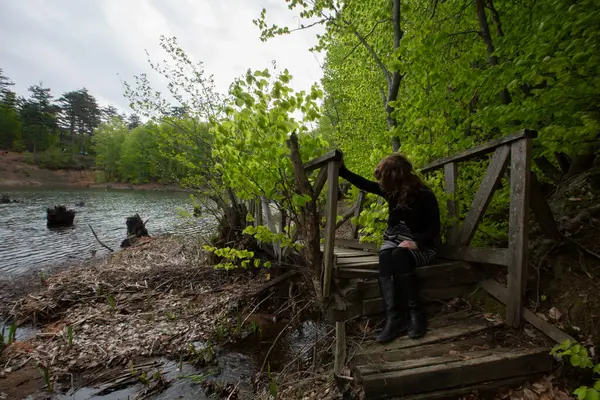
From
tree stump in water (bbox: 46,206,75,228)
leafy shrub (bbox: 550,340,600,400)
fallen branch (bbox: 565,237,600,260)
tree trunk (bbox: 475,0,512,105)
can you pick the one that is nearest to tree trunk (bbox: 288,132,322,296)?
leafy shrub (bbox: 550,340,600,400)

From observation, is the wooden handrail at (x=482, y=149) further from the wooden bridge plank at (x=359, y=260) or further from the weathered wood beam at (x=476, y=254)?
the wooden bridge plank at (x=359, y=260)

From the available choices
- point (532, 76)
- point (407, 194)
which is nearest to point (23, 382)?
point (407, 194)

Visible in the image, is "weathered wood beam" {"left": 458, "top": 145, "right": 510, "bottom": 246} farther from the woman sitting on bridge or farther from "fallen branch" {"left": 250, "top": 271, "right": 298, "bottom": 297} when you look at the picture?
"fallen branch" {"left": 250, "top": 271, "right": 298, "bottom": 297}

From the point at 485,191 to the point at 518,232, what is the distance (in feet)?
2.17

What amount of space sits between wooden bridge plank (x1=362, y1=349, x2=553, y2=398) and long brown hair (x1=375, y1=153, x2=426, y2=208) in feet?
5.76

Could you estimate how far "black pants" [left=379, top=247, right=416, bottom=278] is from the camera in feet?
10.5

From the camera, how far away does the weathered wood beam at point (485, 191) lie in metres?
3.16

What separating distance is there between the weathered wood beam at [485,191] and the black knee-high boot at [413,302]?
3.46ft

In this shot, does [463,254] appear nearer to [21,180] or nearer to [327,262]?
[327,262]

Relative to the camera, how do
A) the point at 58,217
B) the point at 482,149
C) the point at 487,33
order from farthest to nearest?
the point at 58,217, the point at 487,33, the point at 482,149

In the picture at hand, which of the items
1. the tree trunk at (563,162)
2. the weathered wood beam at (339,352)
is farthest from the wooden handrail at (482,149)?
the weathered wood beam at (339,352)

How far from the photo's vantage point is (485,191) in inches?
133

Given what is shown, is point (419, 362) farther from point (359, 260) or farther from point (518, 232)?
point (359, 260)

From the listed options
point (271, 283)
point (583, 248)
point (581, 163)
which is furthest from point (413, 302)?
point (581, 163)
